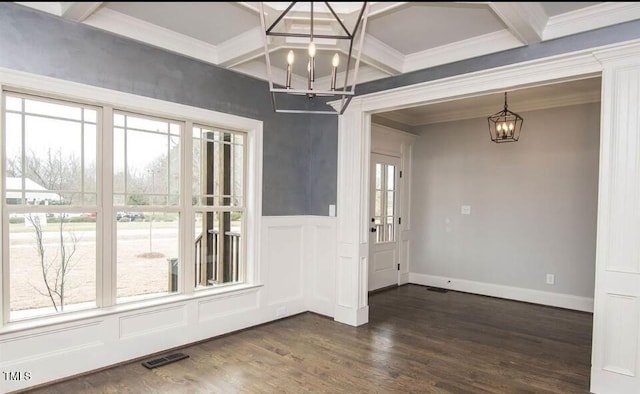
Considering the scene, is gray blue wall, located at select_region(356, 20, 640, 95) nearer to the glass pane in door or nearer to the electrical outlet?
the glass pane in door

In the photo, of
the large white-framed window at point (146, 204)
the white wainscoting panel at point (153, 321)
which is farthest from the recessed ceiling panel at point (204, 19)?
the white wainscoting panel at point (153, 321)

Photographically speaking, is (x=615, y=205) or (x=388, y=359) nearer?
(x=615, y=205)

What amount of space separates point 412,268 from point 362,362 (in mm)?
3401

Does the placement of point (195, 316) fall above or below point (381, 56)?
below

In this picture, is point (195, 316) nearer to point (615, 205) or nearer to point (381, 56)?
point (381, 56)

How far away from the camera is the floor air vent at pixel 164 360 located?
3065mm

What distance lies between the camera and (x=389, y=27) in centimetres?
304

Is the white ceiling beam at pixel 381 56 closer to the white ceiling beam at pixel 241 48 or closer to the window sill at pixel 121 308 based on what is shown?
the white ceiling beam at pixel 241 48

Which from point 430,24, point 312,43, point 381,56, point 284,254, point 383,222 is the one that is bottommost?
point 284,254

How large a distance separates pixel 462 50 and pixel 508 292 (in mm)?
3635

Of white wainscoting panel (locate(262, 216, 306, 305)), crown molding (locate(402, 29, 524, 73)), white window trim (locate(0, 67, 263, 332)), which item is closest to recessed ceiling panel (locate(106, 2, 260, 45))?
white window trim (locate(0, 67, 263, 332))

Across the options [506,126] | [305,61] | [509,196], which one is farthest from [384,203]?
[305,61]

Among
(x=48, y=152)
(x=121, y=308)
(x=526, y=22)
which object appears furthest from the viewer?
(x=121, y=308)

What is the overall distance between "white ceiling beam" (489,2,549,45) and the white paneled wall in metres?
2.53
